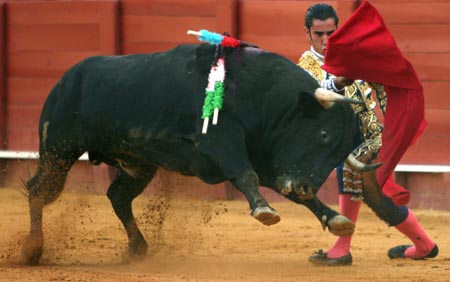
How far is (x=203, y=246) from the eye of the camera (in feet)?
21.2

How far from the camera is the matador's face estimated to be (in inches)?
218

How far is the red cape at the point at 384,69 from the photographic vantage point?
532cm

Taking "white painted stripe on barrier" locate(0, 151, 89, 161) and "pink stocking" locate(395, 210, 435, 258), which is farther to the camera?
"white painted stripe on barrier" locate(0, 151, 89, 161)

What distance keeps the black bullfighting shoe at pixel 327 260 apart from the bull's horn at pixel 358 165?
0.51m

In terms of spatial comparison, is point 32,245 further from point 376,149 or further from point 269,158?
point 376,149

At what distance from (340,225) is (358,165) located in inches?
12.2

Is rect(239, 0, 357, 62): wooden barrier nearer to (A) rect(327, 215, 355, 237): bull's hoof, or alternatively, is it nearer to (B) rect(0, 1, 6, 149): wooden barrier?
(B) rect(0, 1, 6, 149): wooden barrier

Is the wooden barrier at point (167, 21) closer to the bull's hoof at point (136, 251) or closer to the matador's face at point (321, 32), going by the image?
the bull's hoof at point (136, 251)

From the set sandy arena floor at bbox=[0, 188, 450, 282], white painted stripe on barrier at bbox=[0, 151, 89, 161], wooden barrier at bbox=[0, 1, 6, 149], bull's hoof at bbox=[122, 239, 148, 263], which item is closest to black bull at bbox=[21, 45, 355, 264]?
sandy arena floor at bbox=[0, 188, 450, 282]

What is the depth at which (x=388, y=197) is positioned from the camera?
5.66m

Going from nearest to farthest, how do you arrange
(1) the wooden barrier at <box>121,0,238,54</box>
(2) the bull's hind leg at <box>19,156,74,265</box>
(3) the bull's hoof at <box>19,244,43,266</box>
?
(3) the bull's hoof at <box>19,244,43,266</box>, (2) the bull's hind leg at <box>19,156,74,265</box>, (1) the wooden barrier at <box>121,0,238,54</box>

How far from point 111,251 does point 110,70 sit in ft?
3.33

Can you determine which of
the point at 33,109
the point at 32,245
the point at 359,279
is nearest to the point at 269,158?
the point at 359,279

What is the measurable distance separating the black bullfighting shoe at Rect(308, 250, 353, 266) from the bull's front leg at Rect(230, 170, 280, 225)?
719 mm
